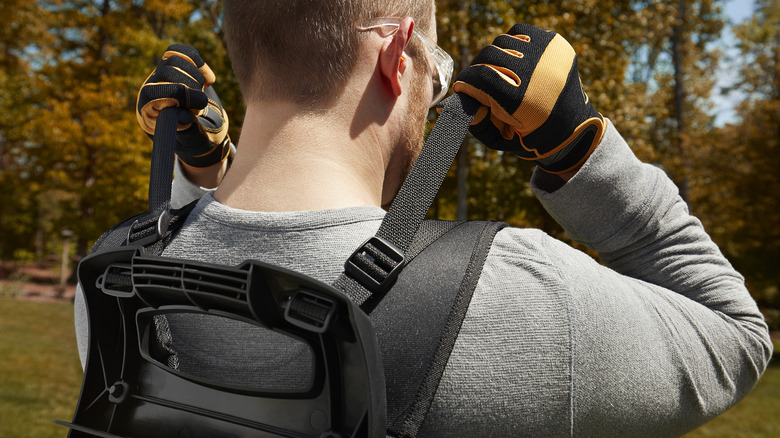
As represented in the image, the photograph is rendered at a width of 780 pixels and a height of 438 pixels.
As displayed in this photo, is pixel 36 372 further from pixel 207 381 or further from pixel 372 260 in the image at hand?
pixel 372 260

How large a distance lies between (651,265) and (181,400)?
3.40 ft

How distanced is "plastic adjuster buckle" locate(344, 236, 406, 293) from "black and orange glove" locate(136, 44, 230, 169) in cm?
85

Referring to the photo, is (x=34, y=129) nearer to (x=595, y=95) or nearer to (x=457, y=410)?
(x=595, y=95)

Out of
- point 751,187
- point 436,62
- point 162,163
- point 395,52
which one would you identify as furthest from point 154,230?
point 751,187

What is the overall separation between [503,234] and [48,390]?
31.3 ft

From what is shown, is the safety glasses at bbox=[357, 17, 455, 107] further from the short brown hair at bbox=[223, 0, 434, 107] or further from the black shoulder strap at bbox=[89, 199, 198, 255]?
the black shoulder strap at bbox=[89, 199, 198, 255]

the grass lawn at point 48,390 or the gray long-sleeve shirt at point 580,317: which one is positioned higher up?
the gray long-sleeve shirt at point 580,317

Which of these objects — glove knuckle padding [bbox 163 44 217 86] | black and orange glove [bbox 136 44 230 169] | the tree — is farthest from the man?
the tree

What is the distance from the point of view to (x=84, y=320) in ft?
4.57

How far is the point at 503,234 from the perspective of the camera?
1.16 meters

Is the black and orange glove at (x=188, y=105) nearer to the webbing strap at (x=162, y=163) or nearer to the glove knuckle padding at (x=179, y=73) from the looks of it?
the glove knuckle padding at (x=179, y=73)

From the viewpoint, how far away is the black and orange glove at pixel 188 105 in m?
1.63

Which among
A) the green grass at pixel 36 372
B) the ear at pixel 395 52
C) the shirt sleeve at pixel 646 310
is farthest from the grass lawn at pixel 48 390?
the shirt sleeve at pixel 646 310

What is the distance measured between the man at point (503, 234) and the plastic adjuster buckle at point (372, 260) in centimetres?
8
